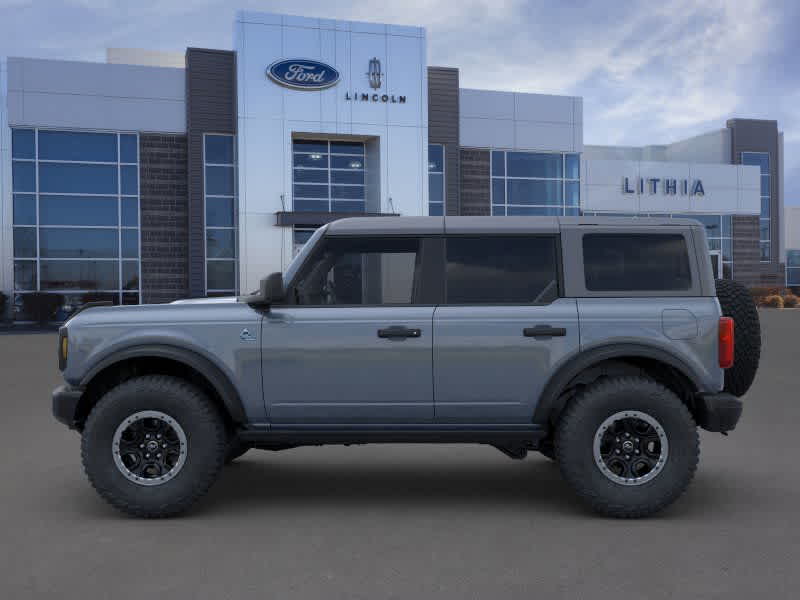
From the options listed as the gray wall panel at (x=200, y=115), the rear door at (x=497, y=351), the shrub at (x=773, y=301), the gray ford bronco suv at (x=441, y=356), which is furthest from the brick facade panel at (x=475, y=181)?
the rear door at (x=497, y=351)

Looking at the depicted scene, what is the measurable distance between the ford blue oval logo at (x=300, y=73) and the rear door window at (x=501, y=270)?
27.4 metres

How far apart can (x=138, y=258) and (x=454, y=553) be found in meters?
29.5

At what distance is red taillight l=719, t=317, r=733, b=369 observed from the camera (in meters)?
5.42

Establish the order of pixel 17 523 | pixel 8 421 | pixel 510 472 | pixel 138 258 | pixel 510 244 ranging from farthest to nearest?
pixel 138 258 < pixel 8 421 < pixel 510 472 < pixel 510 244 < pixel 17 523

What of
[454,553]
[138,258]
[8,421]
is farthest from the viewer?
[138,258]

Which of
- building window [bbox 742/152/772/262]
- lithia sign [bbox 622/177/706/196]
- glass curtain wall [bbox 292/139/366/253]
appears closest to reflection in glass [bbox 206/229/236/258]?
glass curtain wall [bbox 292/139/366/253]

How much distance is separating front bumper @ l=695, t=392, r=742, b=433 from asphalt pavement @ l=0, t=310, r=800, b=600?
59 cm

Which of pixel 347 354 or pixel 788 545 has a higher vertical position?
pixel 347 354

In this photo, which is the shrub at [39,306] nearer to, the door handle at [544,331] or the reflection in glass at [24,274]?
the reflection in glass at [24,274]

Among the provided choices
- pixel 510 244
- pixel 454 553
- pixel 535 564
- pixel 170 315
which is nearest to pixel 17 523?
pixel 170 315

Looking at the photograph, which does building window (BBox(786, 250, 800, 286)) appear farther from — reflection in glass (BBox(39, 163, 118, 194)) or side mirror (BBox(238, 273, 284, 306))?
side mirror (BBox(238, 273, 284, 306))

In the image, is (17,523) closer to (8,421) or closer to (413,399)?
(413,399)

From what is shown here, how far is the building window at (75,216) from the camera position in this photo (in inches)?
1217

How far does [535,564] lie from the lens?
14.5 feet
